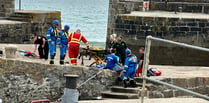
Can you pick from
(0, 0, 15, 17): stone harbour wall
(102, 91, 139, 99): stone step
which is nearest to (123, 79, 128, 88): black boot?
(102, 91, 139, 99): stone step

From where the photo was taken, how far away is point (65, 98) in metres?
7.80

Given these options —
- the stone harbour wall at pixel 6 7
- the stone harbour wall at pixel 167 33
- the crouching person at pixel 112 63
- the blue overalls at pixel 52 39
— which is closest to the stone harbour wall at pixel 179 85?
the crouching person at pixel 112 63

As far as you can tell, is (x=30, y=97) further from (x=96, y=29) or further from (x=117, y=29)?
(x=96, y=29)

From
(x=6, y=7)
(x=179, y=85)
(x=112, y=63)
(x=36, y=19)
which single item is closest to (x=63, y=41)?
(x=112, y=63)

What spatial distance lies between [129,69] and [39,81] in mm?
2251

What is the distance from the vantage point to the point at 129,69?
13.1m

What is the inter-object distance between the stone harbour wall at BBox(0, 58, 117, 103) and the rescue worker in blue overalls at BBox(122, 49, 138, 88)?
1.75 feet

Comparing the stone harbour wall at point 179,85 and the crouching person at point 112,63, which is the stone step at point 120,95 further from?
the crouching person at point 112,63

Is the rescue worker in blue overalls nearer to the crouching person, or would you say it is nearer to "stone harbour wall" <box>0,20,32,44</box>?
the crouching person

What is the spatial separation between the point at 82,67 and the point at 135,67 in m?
1.34

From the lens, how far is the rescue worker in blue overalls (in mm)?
13023

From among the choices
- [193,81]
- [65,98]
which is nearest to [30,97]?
[193,81]

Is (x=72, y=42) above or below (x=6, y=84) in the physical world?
above

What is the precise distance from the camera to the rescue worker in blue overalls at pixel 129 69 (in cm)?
1302
